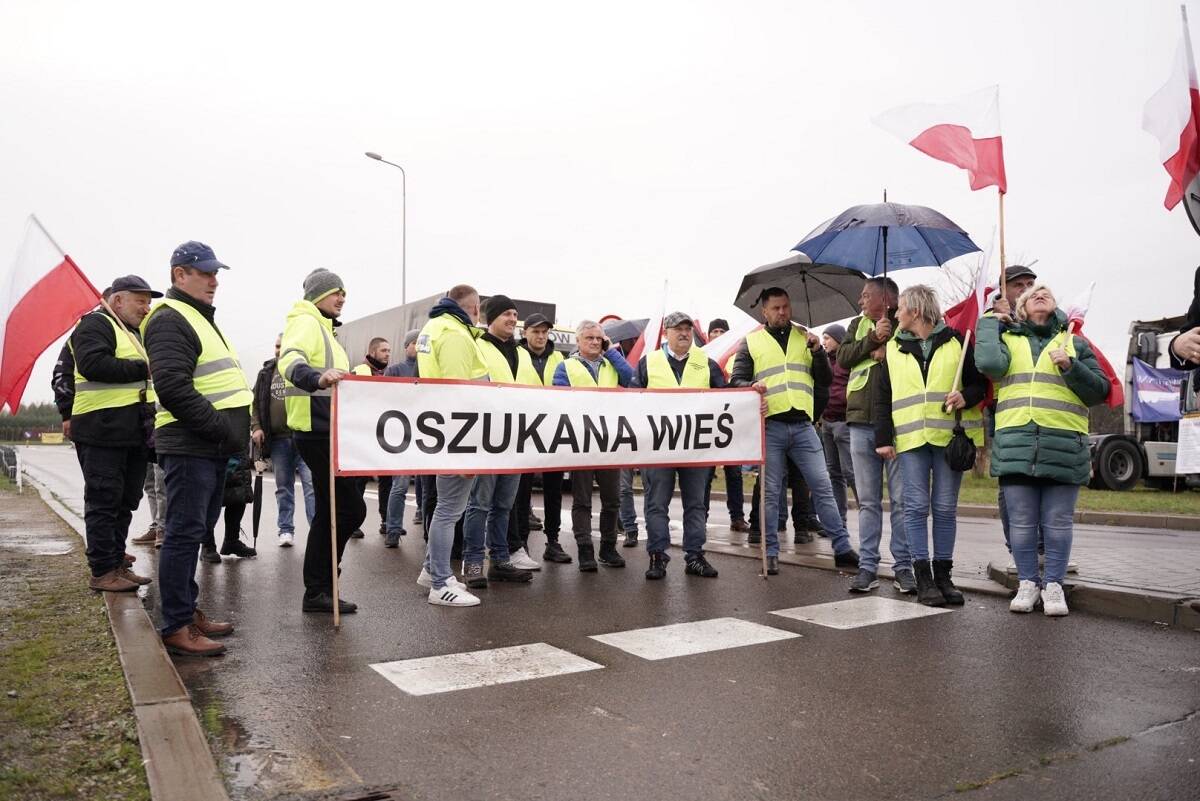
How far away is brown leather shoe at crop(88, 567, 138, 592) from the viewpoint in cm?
650

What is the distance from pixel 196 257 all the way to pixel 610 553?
14.7ft

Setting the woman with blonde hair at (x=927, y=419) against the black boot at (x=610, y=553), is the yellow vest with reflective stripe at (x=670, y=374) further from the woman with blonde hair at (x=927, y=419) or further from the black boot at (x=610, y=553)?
the woman with blonde hair at (x=927, y=419)

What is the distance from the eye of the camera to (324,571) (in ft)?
20.6

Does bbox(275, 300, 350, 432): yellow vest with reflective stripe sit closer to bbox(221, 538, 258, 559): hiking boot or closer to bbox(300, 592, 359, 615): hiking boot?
bbox(300, 592, 359, 615): hiking boot

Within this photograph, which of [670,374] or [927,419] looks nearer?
[927,419]

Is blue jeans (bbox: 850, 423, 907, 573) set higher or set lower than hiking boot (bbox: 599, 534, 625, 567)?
higher

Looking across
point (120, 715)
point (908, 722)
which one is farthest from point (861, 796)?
point (120, 715)

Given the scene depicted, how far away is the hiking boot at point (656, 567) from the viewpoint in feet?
24.9

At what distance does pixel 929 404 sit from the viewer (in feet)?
21.3

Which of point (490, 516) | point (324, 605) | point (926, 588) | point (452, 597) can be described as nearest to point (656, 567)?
point (490, 516)

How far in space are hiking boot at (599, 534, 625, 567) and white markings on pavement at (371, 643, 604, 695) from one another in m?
3.23

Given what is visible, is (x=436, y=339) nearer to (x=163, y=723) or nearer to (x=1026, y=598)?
(x=163, y=723)

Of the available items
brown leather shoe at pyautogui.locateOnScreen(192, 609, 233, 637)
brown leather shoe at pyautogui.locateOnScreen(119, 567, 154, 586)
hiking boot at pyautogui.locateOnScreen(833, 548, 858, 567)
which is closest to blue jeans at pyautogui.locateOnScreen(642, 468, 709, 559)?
hiking boot at pyautogui.locateOnScreen(833, 548, 858, 567)

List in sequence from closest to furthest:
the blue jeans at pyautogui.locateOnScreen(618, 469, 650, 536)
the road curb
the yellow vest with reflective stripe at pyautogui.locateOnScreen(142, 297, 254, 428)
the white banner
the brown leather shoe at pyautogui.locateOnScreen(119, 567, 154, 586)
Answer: the road curb < the yellow vest with reflective stripe at pyautogui.locateOnScreen(142, 297, 254, 428) < the white banner < the brown leather shoe at pyautogui.locateOnScreen(119, 567, 154, 586) < the blue jeans at pyautogui.locateOnScreen(618, 469, 650, 536)
